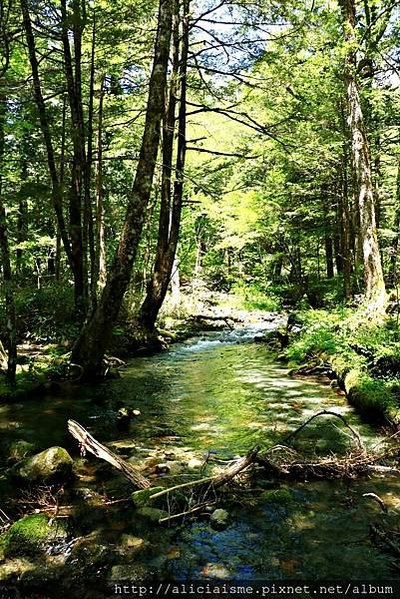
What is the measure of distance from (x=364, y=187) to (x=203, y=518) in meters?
8.90

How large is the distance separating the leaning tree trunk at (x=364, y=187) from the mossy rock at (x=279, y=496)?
680 centimetres

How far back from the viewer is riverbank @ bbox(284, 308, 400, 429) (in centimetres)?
679

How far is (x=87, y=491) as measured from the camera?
460 centimetres

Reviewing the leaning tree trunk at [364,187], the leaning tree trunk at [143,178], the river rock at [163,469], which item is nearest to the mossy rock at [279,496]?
the river rock at [163,469]

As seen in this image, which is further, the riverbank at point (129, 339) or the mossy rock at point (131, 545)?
the riverbank at point (129, 339)

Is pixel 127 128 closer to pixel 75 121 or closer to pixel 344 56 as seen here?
pixel 75 121

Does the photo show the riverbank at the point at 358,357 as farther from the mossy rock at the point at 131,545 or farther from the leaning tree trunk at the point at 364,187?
the mossy rock at the point at 131,545

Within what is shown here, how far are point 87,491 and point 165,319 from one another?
42.0 feet

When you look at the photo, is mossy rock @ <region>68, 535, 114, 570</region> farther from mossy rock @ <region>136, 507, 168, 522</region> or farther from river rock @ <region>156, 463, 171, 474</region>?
river rock @ <region>156, 463, 171, 474</region>

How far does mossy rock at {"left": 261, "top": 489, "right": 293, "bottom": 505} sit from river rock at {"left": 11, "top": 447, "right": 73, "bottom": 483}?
1.98 m

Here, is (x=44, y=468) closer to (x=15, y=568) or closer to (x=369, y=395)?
(x=15, y=568)

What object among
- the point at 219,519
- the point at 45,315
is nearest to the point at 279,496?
the point at 219,519

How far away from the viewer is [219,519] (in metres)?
4.01

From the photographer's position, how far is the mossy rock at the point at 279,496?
439 centimetres
